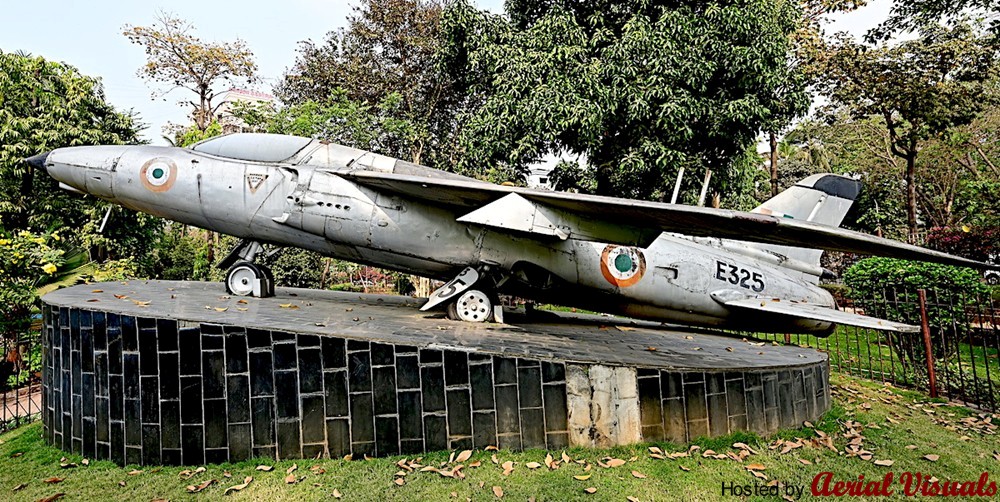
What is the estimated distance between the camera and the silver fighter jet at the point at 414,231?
655cm

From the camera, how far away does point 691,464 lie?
4.29m

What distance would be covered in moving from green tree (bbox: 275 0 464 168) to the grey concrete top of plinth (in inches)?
496

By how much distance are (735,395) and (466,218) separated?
127 inches

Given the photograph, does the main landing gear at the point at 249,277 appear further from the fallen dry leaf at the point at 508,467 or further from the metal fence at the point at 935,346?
the metal fence at the point at 935,346

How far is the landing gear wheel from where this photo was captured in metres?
6.81

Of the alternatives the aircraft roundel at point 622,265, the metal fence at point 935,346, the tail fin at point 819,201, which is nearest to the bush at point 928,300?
the metal fence at point 935,346

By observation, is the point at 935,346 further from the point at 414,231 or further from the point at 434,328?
the point at 414,231

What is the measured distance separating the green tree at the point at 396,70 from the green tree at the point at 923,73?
1333cm

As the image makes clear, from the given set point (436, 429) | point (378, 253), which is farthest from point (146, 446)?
point (378, 253)

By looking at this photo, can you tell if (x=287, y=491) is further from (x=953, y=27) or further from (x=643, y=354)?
(x=953, y=27)

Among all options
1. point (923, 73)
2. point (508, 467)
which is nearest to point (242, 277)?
point (508, 467)

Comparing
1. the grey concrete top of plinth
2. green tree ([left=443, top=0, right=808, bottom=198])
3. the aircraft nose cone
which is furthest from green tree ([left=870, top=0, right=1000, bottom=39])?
the aircraft nose cone

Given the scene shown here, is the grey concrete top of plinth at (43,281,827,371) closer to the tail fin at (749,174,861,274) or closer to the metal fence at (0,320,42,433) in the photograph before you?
the tail fin at (749,174,861,274)

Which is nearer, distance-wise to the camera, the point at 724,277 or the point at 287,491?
the point at 287,491
